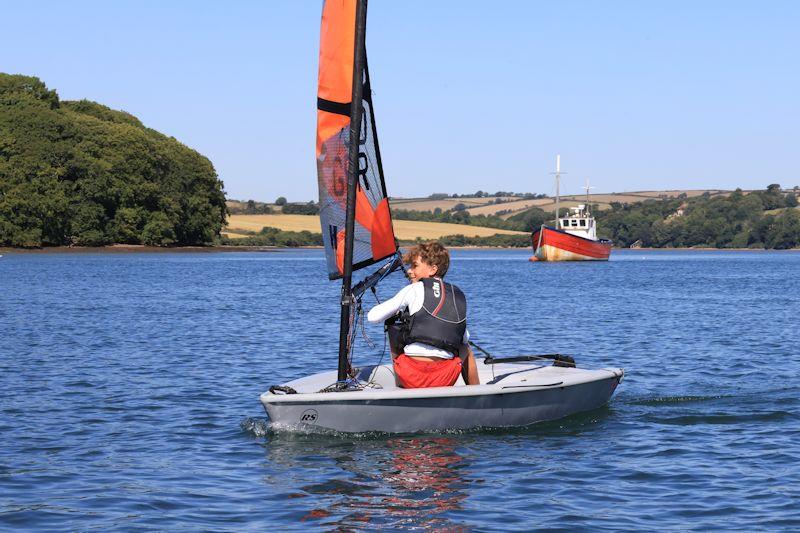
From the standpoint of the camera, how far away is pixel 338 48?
1180cm

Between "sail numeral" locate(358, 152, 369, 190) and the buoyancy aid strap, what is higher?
"sail numeral" locate(358, 152, 369, 190)

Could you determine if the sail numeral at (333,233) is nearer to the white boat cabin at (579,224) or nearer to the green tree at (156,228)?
the green tree at (156,228)

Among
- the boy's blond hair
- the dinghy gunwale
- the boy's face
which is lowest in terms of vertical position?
the dinghy gunwale

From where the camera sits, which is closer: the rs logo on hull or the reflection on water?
the reflection on water

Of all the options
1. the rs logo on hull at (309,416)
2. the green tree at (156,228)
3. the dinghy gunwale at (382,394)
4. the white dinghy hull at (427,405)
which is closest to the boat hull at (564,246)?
the green tree at (156,228)

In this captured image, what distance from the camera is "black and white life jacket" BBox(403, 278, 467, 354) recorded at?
36.7 feet

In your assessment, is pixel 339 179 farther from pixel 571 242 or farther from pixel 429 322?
pixel 571 242

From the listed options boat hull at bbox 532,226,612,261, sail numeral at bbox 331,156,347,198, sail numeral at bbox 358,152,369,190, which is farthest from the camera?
boat hull at bbox 532,226,612,261

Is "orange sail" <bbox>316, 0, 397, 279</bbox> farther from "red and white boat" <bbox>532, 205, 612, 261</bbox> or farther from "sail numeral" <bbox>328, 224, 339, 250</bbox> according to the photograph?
"red and white boat" <bbox>532, 205, 612, 261</bbox>

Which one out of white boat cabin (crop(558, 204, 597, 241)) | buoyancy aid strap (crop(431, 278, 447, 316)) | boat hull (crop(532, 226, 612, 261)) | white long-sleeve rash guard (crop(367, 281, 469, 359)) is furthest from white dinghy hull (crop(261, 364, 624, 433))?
white boat cabin (crop(558, 204, 597, 241))

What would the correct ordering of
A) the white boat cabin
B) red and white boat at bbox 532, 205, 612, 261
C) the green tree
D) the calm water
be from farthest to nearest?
the white boat cabin, the green tree, red and white boat at bbox 532, 205, 612, 261, the calm water

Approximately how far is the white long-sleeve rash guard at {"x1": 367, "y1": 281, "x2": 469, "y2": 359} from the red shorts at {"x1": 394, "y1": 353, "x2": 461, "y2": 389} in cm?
8

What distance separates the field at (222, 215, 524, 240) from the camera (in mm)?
152000

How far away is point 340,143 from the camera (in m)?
12.0
